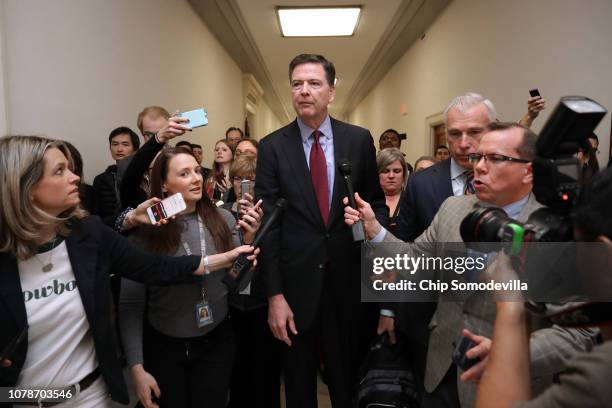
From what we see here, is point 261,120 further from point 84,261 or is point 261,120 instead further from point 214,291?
point 84,261

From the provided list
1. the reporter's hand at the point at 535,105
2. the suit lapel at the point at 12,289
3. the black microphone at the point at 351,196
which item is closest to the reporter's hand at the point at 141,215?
the suit lapel at the point at 12,289

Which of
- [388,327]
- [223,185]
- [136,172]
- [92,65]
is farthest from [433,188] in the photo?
[92,65]

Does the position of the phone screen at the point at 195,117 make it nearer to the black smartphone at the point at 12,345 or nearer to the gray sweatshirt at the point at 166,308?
the gray sweatshirt at the point at 166,308

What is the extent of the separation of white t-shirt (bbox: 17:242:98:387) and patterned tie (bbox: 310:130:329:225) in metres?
0.93

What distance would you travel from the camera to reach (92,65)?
2.88m

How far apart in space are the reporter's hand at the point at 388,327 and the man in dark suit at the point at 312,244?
158 mm

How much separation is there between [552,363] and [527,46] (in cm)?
320

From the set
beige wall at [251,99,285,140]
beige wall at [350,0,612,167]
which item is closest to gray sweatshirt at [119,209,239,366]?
beige wall at [350,0,612,167]

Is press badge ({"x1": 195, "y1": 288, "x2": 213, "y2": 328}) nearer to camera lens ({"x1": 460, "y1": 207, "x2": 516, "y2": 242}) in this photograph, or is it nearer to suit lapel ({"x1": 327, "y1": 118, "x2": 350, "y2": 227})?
suit lapel ({"x1": 327, "y1": 118, "x2": 350, "y2": 227})

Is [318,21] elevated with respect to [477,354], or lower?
elevated

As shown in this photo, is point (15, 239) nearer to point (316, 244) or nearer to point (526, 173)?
point (316, 244)

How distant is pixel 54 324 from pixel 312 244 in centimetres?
92

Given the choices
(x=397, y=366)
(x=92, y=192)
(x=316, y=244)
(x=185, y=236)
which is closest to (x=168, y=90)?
(x=92, y=192)

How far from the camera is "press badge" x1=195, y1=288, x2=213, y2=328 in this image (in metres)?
1.59
